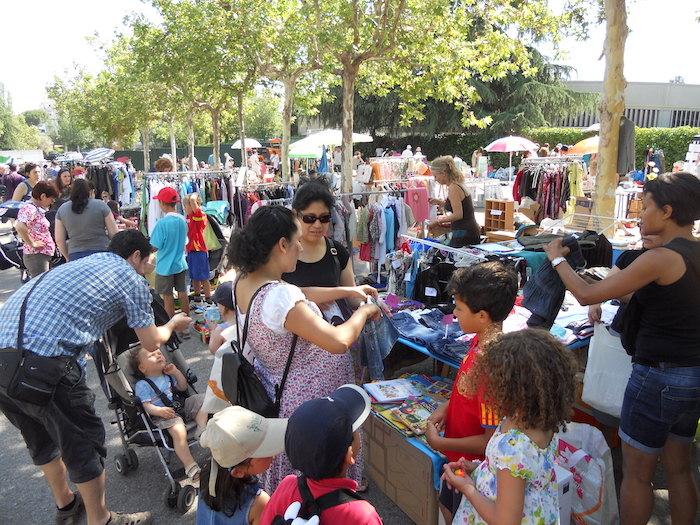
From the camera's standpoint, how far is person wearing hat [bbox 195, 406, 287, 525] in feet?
5.59

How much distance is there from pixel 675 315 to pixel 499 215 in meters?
7.08

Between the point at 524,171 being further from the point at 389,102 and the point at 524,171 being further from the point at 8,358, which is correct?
the point at 389,102

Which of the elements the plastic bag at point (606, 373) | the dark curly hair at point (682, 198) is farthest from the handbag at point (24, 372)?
the plastic bag at point (606, 373)

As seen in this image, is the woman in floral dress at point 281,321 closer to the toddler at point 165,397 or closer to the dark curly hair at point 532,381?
the dark curly hair at point 532,381

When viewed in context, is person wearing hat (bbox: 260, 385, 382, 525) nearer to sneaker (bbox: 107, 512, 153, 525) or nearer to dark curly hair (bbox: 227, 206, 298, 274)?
dark curly hair (bbox: 227, 206, 298, 274)

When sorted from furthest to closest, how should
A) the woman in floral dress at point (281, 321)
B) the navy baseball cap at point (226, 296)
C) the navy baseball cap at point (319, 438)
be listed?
the navy baseball cap at point (226, 296)
the woman in floral dress at point (281, 321)
the navy baseball cap at point (319, 438)

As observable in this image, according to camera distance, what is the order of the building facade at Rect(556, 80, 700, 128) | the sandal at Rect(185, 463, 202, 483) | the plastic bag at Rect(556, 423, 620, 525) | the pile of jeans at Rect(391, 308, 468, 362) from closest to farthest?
the plastic bag at Rect(556, 423, 620, 525) → the sandal at Rect(185, 463, 202, 483) → the pile of jeans at Rect(391, 308, 468, 362) → the building facade at Rect(556, 80, 700, 128)

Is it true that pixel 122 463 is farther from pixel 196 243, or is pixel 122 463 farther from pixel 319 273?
pixel 196 243

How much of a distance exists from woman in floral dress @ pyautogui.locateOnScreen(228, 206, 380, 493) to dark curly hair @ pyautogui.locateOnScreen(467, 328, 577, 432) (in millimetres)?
618

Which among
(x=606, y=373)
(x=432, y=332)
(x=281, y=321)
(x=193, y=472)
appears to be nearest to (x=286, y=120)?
(x=432, y=332)

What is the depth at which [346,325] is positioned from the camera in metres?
2.16

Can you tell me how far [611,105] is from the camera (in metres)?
7.14

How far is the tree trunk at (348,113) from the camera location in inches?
364

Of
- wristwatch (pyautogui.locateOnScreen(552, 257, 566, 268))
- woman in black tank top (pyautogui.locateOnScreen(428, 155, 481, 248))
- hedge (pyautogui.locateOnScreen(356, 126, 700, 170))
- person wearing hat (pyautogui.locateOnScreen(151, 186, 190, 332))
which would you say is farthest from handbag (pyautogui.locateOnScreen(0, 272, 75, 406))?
hedge (pyautogui.locateOnScreen(356, 126, 700, 170))
